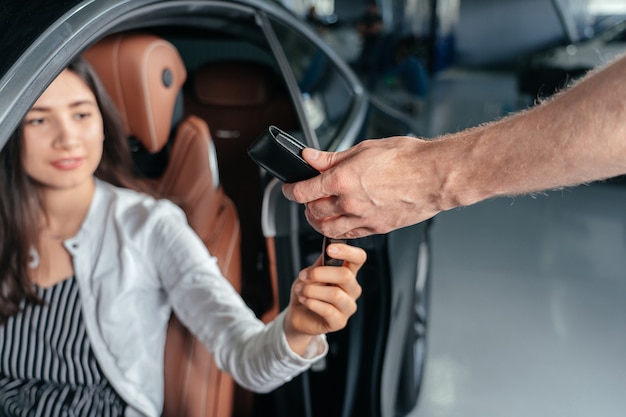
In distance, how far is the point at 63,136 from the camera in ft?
4.53

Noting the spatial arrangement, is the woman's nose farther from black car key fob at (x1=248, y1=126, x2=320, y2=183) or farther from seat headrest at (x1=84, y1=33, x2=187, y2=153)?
black car key fob at (x1=248, y1=126, x2=320, y2=183)

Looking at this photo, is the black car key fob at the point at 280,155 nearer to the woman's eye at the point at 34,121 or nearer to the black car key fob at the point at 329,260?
the black car key fob at the point at 329,260

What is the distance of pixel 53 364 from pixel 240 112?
141 centimetres

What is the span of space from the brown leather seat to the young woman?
7 centimetres

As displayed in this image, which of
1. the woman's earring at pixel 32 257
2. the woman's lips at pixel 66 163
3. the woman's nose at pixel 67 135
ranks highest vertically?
the woman's nose at pixel 67 135

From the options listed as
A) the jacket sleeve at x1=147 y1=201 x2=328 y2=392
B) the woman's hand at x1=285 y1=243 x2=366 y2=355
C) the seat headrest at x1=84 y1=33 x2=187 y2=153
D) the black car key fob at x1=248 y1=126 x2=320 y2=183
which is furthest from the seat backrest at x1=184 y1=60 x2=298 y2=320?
the black car key fob at x1=248 y1=126 x2=320 y2=183

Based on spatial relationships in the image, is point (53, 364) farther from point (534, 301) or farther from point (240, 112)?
point (534, 301)

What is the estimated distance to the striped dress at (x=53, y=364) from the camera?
1.42 meters

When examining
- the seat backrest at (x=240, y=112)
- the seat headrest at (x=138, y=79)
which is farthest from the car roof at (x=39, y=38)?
the seat backrest at (x=240, y=112)

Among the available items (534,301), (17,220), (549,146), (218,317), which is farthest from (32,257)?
(534,301)

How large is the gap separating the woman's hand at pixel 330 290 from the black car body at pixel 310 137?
0.34 m

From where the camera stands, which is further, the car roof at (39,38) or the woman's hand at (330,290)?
the woman's hand at (330,290)

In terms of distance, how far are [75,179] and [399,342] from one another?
105cm

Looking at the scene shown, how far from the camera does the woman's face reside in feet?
4.54
